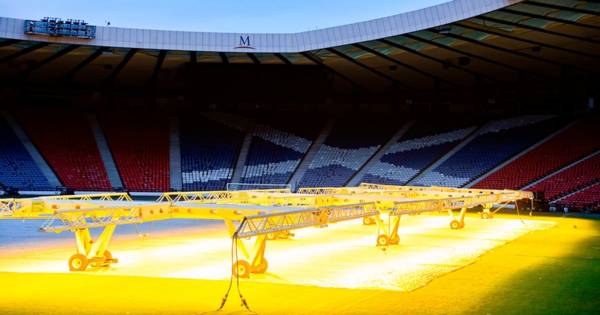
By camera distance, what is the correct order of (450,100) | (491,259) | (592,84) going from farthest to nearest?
(450,100)
(592,84)
(491,259)

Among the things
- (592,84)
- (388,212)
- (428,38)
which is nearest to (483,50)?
(428,38)

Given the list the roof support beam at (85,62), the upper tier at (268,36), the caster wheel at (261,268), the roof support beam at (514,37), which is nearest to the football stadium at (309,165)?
the caster wheel at (261,268)

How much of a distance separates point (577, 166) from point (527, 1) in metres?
17.8

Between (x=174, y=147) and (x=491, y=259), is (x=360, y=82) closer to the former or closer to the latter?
(x=174, y=147)

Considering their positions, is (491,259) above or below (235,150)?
below

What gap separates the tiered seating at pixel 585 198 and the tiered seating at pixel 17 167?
3758cm

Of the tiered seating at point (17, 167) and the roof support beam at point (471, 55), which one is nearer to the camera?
the roof support beam at point (471, 55)

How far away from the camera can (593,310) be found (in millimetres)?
11586

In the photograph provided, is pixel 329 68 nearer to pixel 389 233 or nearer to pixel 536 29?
pixel 536 29

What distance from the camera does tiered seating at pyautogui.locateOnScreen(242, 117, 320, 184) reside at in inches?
2047

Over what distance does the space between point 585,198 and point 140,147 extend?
35.6 meters

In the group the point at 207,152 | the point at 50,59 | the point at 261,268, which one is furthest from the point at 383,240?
the point at 50,59

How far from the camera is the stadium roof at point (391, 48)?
114 ft

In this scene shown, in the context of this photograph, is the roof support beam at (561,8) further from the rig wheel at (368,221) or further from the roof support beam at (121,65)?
the roof support beam at (121,65)
